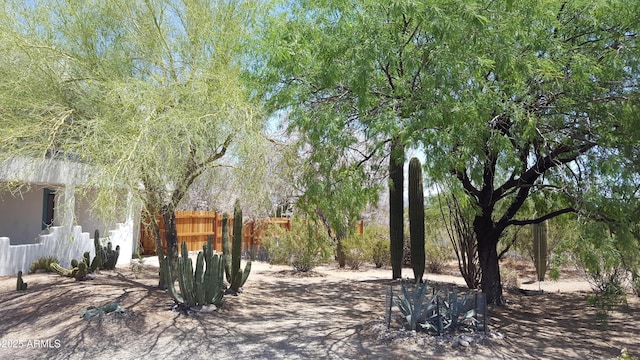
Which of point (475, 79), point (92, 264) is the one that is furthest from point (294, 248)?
point (475, 79)

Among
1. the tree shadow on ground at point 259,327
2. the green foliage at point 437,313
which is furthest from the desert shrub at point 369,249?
the green foliage at point 437,313

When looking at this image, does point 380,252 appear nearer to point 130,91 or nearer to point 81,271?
point 81,271

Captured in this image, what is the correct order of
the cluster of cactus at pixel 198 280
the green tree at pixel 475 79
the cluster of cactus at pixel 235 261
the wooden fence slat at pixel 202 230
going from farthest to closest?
the wooden fence slat at pixel 202 230 < the cluster of cactus at pixel 235 261 < the cluster of cactus at pixel 198 280 < the green tree at pixel 475 79

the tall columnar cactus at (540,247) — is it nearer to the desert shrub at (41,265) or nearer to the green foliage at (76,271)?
the green foliage at (76,271)

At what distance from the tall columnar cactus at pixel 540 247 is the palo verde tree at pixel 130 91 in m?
11.3

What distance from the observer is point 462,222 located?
13641 millimetres

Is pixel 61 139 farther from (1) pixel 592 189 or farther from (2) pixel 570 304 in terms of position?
(2) pixel 570 304

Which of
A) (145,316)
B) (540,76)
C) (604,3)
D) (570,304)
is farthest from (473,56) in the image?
(570,304)

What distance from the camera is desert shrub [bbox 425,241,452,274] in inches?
714

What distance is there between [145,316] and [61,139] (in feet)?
11.3

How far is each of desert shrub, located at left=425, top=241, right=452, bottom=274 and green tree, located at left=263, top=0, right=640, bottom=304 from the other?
963 centimetres

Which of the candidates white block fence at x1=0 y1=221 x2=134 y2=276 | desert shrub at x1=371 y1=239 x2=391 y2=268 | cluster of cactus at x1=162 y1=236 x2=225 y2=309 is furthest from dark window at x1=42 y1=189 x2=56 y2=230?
desert shrub at x1=371 y1=239 x2=391 y2=268

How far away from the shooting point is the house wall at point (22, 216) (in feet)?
50.4

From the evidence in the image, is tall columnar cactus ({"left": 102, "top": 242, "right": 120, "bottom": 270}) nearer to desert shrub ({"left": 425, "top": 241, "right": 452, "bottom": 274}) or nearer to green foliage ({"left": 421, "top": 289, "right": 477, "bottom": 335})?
green foliage ({"left": 421, "top": 289, "right": 477, "bottom": 335})
